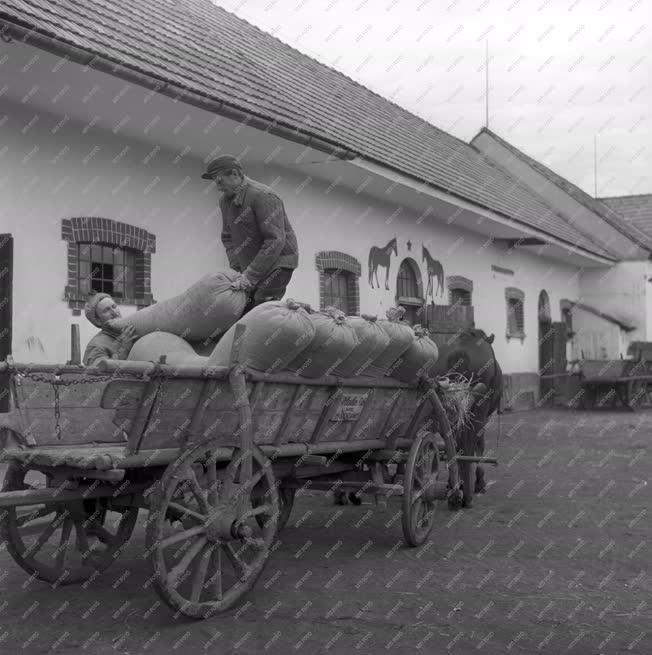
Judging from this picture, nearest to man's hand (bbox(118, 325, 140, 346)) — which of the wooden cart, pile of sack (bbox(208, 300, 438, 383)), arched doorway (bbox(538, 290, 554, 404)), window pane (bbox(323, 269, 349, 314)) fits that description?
the wooden cart

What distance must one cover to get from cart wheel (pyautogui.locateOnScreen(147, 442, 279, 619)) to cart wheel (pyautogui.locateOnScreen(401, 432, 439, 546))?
4.37 ft

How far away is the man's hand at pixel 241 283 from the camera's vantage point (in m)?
5.27

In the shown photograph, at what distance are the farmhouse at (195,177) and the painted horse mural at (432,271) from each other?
4cm

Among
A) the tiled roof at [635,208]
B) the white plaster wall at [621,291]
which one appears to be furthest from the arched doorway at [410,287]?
the tiled roof at [635,208]

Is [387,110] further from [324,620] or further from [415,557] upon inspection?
[324,620]

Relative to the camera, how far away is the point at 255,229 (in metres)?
5.93

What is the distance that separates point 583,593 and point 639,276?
22.5 meters

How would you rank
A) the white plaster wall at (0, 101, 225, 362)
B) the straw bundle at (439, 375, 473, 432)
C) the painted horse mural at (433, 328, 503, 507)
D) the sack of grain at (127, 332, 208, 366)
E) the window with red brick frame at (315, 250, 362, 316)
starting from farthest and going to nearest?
1. the window with red brick frame at (315, 250, 362, 316)
2. the white plaster wall at (0, 101, 225, 362)
3. the painted horse mural at (433, 328, 503, 507)
4. the straw bundle at (439, 375, 473, 432)
5. the sack of grain at (127, 332, 208, 366)

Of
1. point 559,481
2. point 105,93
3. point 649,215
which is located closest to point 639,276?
point 649,215

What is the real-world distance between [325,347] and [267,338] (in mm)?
469

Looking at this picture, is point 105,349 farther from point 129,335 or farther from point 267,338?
point 267,338

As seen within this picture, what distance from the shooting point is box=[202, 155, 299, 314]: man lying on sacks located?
5699mm

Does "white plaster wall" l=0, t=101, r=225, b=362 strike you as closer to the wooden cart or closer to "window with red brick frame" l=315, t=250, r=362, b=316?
"window with red brick frame" l=315, t=250, r=362, b=316

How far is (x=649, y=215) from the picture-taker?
30.0m
